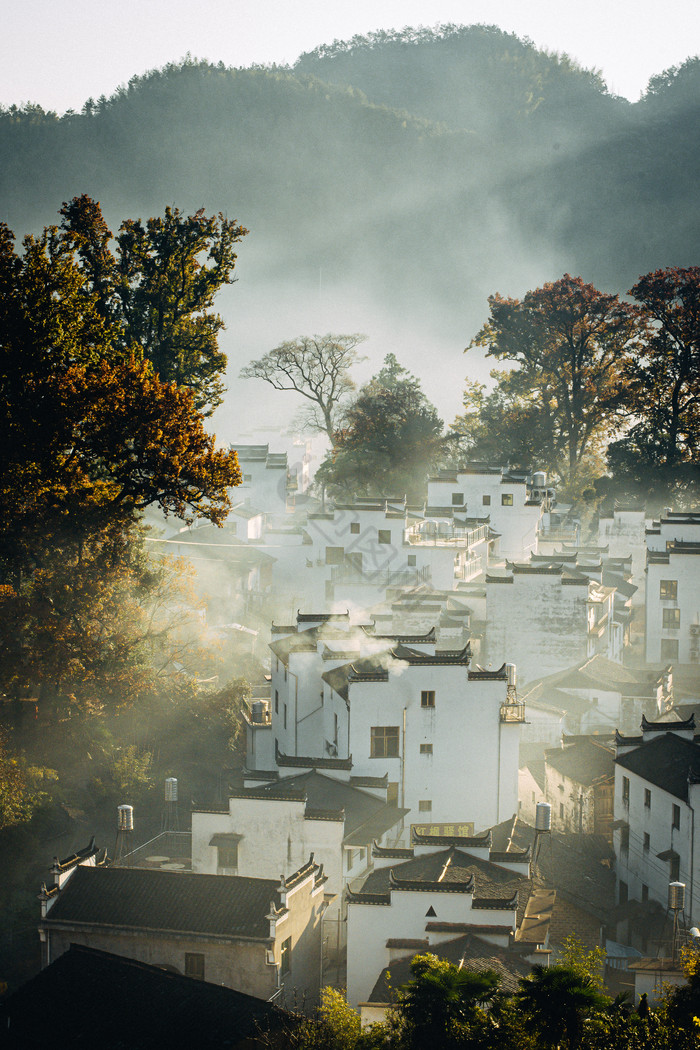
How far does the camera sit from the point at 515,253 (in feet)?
473

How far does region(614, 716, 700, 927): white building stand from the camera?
80.3 feet

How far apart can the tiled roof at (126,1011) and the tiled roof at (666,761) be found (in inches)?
466

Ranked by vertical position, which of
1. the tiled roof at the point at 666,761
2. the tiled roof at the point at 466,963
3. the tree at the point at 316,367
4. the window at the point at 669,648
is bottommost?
the tiled roof at the point at 466,963

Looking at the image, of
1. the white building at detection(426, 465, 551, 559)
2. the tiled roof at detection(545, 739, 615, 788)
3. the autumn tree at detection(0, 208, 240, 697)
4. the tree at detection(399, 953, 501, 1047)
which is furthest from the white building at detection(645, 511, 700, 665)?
the tree at detection(399, 953, 501, 1047)

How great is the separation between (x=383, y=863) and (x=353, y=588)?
23.0 meters

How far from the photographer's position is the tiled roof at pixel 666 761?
25.7 meters

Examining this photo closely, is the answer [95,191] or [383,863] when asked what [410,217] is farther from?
[383,863]

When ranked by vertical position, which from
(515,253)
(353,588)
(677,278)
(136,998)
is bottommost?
(136,998)

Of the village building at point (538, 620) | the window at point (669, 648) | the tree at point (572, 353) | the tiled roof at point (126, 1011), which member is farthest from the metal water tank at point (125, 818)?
the tree at point (572, 353)

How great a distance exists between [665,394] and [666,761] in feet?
124

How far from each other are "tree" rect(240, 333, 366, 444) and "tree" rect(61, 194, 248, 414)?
35.0 m

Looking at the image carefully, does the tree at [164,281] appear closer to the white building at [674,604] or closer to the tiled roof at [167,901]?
the tiled roof at [167,901]

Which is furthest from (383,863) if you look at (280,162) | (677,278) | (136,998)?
(280,162)

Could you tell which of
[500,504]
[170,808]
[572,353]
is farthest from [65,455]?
[572,353]
